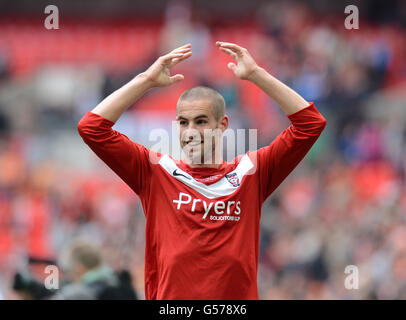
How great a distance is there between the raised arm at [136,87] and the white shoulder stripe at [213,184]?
1.24ft

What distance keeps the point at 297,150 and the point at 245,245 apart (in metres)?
0.56

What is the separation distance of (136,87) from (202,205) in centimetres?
67

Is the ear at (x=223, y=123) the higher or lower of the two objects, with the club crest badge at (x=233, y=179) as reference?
higher

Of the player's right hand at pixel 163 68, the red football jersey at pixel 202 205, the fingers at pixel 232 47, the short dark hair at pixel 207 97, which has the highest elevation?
the fingers at pixel 232 47

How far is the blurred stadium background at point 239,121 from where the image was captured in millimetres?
8820

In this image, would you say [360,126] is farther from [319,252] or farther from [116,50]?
[116,50]

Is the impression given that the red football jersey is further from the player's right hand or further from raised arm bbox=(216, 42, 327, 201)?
the player's right hand

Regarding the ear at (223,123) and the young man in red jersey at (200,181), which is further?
the ear at (223,123)

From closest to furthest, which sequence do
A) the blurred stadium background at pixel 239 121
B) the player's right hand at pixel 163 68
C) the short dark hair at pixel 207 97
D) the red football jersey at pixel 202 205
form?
the red football jersey at pixel 202 205
the player's right hand at pixel 163 68
the short dark hair at pixel 207 97
the blurred stadium background at pixel 239 121

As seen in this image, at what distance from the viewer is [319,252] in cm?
885

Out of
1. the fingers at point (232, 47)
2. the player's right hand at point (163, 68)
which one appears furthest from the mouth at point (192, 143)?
the fingers at point (232, 47)

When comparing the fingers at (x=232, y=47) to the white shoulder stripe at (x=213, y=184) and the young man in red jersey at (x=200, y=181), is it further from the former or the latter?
the white shoulder stripe at (x=213, y=184)

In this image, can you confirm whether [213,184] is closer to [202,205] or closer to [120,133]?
[202,205]
